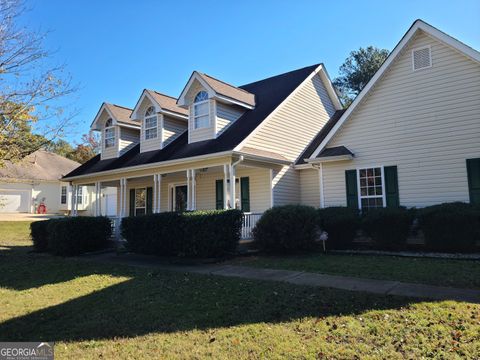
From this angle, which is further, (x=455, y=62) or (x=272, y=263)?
(x=455, y=62)

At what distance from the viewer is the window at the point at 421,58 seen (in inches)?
526

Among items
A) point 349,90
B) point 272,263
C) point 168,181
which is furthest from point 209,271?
point 349,90

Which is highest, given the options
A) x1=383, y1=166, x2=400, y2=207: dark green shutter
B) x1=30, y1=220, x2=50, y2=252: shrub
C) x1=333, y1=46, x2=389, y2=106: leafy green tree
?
x1=333, y1=46, x2=389, y2=106: leafy green tree

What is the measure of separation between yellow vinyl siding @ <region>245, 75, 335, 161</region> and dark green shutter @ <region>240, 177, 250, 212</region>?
205 centimetres

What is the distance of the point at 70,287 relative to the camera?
9.09 meters

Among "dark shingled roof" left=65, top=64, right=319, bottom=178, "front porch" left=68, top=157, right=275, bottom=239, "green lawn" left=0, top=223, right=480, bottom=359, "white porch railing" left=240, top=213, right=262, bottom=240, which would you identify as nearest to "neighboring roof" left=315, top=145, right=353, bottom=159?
"front porch" left=68, top=157, right=275, bottom=239

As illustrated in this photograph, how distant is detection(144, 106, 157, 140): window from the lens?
19.7 m

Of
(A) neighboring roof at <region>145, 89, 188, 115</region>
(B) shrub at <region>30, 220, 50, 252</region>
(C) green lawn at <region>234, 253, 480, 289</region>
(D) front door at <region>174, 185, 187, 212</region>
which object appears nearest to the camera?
(C) green lawn at <region>234, 253, 480, 289</region>

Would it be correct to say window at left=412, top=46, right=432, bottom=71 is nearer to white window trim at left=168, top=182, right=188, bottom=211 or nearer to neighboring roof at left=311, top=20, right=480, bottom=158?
neighboring roof at left=311, top=20, right=480, bottom=158

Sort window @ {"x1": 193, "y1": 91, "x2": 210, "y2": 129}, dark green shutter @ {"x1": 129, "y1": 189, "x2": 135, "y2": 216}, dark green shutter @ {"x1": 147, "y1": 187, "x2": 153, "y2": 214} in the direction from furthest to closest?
dark green shutter @ {"x1": 129, "y1": 189, "x2": 135, "y2": 216} → dark green shutter @ {"x1": 147, "y1": 187, "x2": 153, "y2": 214} → window @ {"x1": 193, "y1": 91, "x2": 210, "y2": 129}

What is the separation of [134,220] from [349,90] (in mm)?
33959

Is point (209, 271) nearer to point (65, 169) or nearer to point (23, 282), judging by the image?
point (23, 282)

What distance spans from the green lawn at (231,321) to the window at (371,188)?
7.83 metres

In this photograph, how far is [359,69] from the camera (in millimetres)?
39875
